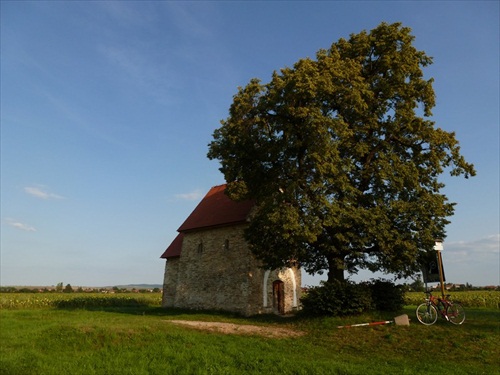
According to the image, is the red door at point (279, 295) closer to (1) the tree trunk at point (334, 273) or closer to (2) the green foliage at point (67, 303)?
(1) the tree trunk at point (334, 273)

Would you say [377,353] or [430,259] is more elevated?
[430,259]

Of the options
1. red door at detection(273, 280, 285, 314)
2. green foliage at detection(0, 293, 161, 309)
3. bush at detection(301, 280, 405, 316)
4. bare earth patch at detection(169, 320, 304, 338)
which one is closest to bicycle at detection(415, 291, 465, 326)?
bush at detection(301, 280, 405, 316)

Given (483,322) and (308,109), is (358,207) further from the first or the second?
(483,322)

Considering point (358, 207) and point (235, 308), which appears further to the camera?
point (235, 308)

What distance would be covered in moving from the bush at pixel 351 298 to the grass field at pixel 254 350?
104 cm

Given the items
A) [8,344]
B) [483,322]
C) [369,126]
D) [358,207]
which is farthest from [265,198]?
[8,344]

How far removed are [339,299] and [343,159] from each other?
659cm

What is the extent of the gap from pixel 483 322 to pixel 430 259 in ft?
11.5

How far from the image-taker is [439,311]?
16.5m

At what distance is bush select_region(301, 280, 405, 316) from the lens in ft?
60.1

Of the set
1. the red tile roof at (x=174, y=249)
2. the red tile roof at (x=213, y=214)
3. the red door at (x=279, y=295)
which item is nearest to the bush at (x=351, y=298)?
the red door at (x=279, y=295)

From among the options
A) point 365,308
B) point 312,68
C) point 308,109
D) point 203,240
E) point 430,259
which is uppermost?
point 312,68

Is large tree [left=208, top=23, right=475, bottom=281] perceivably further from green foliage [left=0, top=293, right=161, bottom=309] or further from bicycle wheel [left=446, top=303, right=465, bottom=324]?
green foliage [left=0, top=293, right=161, bottom=309]

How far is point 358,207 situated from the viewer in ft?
62.9
